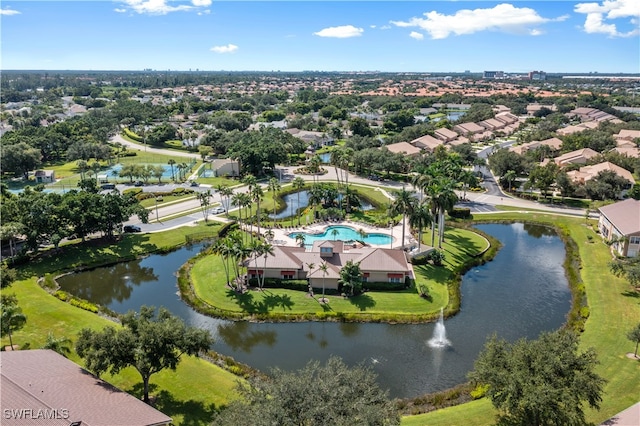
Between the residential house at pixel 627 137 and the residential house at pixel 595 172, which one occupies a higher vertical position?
the residential house at pixel 627 137

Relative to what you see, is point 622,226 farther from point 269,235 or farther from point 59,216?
point 59,216

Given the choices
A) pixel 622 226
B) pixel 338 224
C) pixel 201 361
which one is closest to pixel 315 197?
pixel 338 224

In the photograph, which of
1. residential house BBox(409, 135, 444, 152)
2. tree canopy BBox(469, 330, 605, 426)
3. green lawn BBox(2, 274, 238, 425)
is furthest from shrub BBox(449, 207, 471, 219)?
green lawn BBox(2, 274, 238, 425)

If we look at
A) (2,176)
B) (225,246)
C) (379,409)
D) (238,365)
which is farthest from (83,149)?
(379,409)

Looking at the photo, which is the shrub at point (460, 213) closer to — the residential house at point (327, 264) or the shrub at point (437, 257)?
the shrub at point (437, 257)

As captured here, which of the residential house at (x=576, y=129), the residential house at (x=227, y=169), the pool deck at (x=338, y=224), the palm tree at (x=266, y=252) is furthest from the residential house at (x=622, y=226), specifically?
the residential house at (x=576, y=129)

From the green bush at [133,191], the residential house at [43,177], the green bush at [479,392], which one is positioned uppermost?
the residential house at [43,177]

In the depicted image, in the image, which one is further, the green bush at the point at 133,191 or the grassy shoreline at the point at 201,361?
the green bush at the point at 133,191

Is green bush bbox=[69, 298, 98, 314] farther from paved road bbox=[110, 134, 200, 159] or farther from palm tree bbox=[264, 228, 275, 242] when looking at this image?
paved road bbox=[110, 134, 200, 159]
